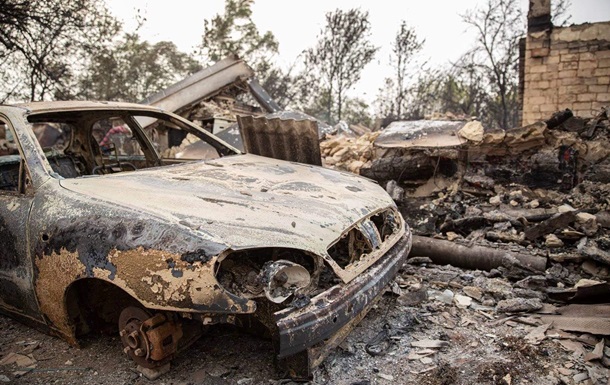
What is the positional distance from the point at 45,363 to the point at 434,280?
296 cm

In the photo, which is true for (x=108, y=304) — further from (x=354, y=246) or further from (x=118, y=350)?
(x=354, y=246)

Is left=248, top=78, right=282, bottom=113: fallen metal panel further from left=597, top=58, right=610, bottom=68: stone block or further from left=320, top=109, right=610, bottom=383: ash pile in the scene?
left=597, top=58, right=610, bottom=68: stone block

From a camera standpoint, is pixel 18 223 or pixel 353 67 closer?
pixel 18 223

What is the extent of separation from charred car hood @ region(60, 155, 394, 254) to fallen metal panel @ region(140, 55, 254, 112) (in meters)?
8.49

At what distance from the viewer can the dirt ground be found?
6.94ft

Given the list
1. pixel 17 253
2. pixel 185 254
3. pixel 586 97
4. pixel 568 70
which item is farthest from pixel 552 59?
pixel 17 253

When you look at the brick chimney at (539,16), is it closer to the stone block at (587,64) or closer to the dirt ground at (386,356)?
the stone block at (587,64)

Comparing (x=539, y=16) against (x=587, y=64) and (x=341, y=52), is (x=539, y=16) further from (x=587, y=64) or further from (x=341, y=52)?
(x=341, y=52)

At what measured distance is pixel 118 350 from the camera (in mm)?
2434

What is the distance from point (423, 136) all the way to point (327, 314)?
488 centimetres

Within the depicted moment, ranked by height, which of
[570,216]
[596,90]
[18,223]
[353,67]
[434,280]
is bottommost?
[434,280]

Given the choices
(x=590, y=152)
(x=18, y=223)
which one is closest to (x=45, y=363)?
(x=18, y=223)

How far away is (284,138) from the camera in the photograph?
4141mm

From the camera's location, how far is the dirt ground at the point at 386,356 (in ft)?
6.94
